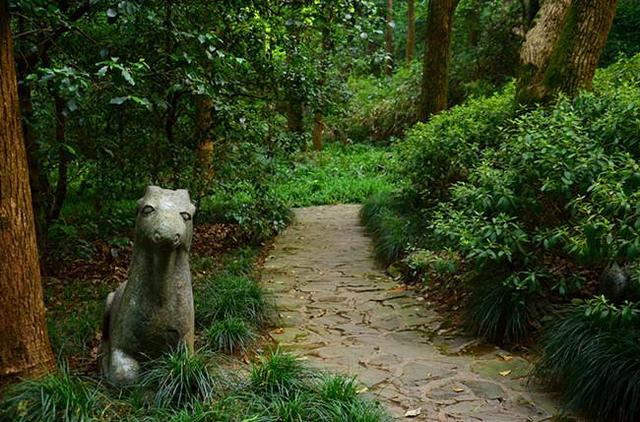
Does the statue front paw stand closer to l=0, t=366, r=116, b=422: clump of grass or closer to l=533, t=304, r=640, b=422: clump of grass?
l=0, t=366, r=116, b=422: clump of grass

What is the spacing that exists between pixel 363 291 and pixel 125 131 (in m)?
3.65

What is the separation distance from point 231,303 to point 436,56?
6.51m

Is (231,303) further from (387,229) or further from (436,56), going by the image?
(436,56)

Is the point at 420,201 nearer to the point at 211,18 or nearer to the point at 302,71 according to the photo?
the point at 302,71

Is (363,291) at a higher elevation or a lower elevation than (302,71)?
lower

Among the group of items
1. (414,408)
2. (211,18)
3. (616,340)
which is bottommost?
(414,408)

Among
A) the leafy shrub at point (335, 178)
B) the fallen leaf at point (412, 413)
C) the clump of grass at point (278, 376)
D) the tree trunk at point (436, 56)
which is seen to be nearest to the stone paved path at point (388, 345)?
the fallen leaf at point (412, 413)

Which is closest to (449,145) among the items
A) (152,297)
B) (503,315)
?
(503,315)

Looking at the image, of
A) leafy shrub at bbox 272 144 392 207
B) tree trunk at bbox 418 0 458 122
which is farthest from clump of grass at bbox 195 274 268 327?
tree trunk at bbox 418 0 458 122

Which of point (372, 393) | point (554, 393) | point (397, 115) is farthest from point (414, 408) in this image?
point (397, 115)

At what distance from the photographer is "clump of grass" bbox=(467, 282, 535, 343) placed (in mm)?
5027

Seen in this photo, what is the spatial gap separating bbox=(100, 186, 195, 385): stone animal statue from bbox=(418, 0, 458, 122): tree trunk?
7310 millimetres

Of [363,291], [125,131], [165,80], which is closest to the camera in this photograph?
[165,80]

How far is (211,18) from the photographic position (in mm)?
7090
